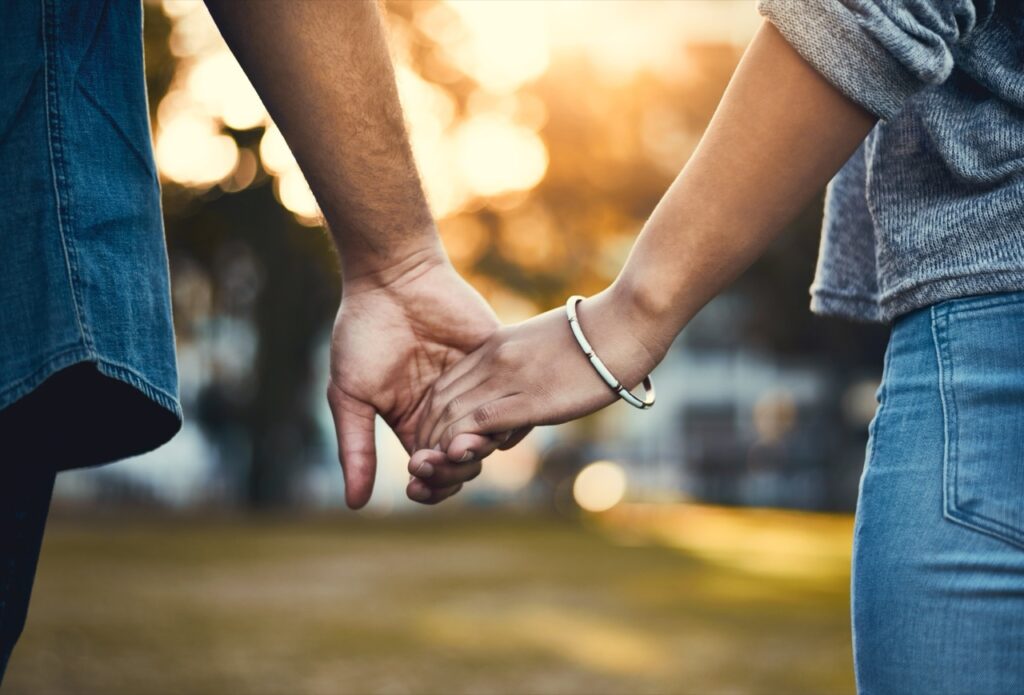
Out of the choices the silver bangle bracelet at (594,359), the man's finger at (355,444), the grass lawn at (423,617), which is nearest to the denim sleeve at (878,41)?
the silver bangle bracelet at (594,359)

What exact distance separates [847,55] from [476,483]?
4130cm

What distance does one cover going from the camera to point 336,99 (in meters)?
1.78

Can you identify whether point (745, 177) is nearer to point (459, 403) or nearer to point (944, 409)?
point (944, 409)

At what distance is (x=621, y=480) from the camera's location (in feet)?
108

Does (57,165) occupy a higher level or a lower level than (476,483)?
lower

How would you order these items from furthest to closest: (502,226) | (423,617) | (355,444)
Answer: (502,226)
(423,617)
(355,444)

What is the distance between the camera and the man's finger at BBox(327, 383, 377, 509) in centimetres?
208

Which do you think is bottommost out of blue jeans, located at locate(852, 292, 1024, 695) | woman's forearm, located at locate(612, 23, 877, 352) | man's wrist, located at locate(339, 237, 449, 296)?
blue jeans, located at locate(852, 292, 1024, 695)

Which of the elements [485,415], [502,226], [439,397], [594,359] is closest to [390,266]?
[439,397]

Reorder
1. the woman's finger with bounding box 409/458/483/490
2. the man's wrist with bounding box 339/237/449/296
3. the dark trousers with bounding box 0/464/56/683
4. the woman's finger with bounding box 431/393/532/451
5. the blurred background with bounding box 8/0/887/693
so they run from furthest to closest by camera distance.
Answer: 1. the blurred background with bounding box 8/0/887/693
2. the man's wrist with bounding box 339/237/449/296
3. the woman's finger with bounding box 409/458/483/490
4. the woman's finger with bounding box 431/393/532/451
5. the dark trousers with bounding box 0/464/56/683

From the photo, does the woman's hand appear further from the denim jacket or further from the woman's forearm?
the denim jacket

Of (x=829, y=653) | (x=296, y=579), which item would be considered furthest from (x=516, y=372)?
(x=296, y=579)

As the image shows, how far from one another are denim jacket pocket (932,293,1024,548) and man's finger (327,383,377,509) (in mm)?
1112

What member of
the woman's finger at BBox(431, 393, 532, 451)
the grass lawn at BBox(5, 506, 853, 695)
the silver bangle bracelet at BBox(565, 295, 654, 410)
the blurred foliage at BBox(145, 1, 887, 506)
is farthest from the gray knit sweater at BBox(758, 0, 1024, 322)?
the blurred foliage at BBox(145, 1, 887, 506)
